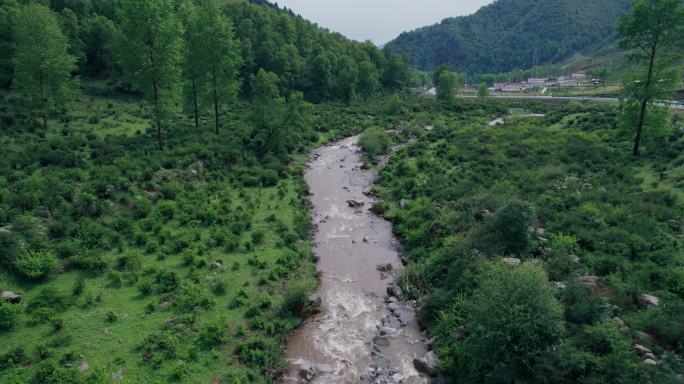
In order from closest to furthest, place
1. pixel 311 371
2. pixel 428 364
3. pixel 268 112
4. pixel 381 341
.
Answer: pixel 311 371 → pixel 428 364 → pixel 381 341 → pixel 268 112

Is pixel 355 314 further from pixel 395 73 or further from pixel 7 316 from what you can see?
pixel 395 73

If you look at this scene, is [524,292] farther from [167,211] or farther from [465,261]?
[167,211]

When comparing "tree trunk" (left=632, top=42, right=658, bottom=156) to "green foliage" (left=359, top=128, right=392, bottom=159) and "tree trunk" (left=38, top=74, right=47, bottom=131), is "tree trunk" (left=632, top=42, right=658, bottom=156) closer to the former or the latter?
"green foliage" (left=359, top=128, right=392, bottom=159)

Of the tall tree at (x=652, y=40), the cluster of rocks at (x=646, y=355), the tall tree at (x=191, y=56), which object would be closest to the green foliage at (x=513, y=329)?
the cluster of rocks at (x=646, y=355)

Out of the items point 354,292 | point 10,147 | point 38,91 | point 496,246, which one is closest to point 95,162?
point 10,147

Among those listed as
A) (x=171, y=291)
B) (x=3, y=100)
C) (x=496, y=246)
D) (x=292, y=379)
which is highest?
(x=3, y=100)

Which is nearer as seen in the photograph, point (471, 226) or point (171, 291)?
point (171, 291)

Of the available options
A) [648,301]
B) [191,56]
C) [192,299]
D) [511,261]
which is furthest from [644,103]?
[191,56]
